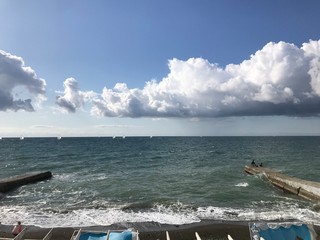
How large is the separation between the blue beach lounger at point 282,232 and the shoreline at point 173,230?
6044 millimetres

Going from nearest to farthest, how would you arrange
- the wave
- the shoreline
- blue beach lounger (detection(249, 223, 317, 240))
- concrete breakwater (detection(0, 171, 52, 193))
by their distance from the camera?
blue beach lounger (detection(249, 223, 317, 240)) < the shoreline < the wave < concrete breakwater (detection(0, 171, 52, 193))

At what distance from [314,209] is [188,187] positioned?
14.0 meters

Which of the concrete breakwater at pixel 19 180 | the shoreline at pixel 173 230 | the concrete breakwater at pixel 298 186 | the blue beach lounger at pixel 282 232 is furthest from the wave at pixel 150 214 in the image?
the blue beach lounger at pixel 282 232

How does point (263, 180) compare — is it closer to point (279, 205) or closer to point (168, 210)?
point (279, 205)

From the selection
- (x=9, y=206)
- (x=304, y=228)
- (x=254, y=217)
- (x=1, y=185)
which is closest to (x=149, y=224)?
(x=254, y=217)

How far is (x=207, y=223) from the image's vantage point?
2181 cm

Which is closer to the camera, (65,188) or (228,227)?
(228,227)

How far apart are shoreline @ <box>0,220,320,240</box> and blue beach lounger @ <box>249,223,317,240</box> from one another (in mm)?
6044

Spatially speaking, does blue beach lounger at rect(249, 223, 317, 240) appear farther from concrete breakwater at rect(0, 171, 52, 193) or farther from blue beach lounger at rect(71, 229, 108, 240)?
concrete breakwater at rect(0, 171, 52, 193)

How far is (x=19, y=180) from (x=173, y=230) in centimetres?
2500

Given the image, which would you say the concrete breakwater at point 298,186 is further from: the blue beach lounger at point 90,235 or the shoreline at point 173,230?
the blue beach lounger at point 90,235

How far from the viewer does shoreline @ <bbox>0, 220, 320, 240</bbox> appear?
19.4 metres

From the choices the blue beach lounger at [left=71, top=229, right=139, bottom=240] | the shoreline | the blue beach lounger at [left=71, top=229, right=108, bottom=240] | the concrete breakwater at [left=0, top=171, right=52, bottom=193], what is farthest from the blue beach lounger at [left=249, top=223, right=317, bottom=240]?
the concrete breakwater at [left=0, top=171, right=52, bottom=193]

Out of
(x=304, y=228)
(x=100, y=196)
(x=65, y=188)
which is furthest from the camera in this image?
(x=65, y=188)
